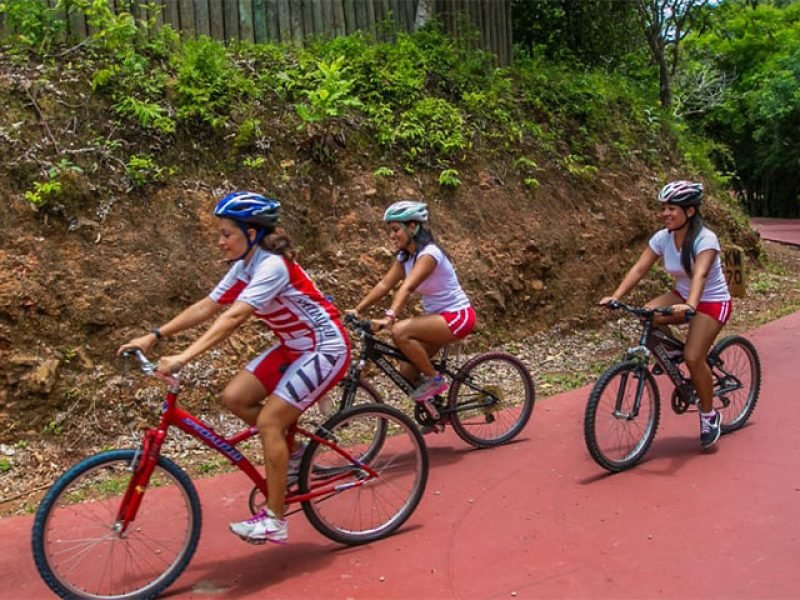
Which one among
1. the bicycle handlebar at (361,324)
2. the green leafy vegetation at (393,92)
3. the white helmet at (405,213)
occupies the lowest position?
the bicycle handlebar at (361,324)

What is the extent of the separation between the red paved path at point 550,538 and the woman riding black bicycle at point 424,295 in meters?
0.73

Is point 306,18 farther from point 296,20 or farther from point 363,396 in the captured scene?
point 363,396

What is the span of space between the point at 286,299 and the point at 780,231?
2197 centimetres

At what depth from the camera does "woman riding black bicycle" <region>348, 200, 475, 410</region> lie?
18.9 feet

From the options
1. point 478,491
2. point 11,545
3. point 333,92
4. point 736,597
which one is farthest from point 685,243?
point 11,545

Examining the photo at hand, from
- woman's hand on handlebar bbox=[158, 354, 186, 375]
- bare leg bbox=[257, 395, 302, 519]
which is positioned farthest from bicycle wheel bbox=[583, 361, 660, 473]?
woman's hand on handlebar bbox=[158, 354, 186, 375]

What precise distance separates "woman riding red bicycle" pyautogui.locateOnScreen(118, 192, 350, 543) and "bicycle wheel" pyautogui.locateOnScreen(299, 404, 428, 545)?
19 cm

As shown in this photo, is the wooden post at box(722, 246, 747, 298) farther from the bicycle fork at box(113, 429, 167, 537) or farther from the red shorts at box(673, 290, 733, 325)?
the bicycle fork at box(113, 429, 167, 537)

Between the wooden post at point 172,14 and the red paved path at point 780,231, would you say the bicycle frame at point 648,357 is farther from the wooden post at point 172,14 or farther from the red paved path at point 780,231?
the red paved path at point 780,231

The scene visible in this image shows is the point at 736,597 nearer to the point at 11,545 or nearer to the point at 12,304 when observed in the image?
the point at 11,545

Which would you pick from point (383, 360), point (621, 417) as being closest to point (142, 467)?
point (383, 360)

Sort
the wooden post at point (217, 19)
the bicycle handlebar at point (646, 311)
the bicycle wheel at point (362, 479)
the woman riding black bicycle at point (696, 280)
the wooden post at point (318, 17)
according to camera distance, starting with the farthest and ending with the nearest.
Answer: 1. the wooden post at point (318, 17)
2. the wooden post at point (217, 19)
3. the woman riding black bicycle at point (696, 280)
4. the bicycle handlebar at point (646, 311)
5. the bicycle wheel at point (362, 479)

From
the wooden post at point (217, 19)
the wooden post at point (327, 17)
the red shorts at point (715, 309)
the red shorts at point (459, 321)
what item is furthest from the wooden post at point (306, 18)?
the red shorts at point (715, 309)

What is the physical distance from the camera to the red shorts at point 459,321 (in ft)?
19.3
